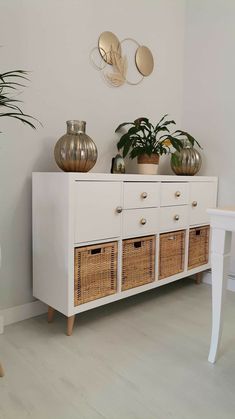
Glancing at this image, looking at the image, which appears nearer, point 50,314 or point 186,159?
point 50,314

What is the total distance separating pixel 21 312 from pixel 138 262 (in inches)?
31.0

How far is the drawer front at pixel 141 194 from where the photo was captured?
2008 millimetres

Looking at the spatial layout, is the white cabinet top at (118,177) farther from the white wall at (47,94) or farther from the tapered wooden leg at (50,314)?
the tapered wooden leg at (50,314)

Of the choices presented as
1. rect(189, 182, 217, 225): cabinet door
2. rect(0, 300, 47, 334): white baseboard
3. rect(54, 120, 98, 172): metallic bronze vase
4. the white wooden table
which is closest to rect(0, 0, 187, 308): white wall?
rect(0, 300, 47, 334): white baseboard

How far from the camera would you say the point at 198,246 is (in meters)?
2.59

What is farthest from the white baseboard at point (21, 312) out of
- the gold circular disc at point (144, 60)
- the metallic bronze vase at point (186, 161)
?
the gold circular disc at point (144, 60)

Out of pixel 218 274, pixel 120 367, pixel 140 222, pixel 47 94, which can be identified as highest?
pixel 47 94

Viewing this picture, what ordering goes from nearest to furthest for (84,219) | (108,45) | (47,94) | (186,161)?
(84,219) < (47,94) < (108,45) < (186,161)

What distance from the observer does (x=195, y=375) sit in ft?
4.89

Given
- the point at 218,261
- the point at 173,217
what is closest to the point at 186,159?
the point at 173,217

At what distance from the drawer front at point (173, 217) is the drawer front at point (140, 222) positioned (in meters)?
0.07

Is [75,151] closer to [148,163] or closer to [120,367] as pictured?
[148,163]

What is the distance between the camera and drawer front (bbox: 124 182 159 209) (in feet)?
6.59

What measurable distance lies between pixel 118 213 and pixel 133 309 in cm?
70
